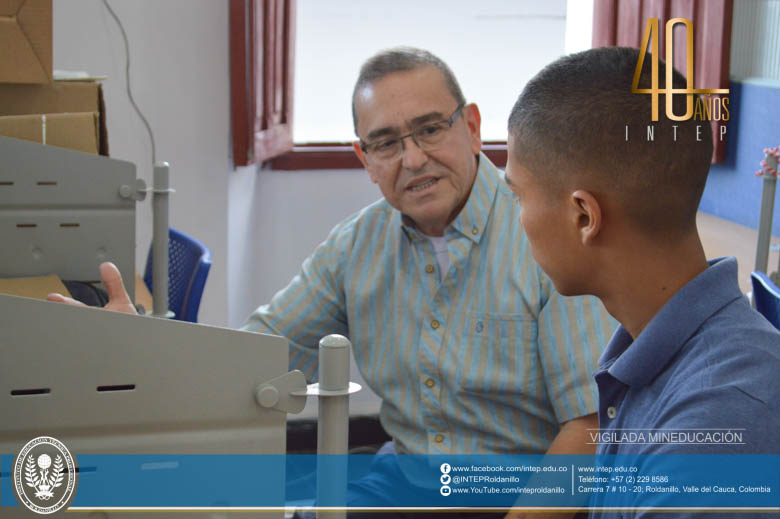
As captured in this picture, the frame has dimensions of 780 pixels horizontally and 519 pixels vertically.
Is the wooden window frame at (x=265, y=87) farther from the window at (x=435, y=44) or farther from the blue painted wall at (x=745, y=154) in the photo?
the blue painted wall at (x=745, y=154)

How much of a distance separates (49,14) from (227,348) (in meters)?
0.93

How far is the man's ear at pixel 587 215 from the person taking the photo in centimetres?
83

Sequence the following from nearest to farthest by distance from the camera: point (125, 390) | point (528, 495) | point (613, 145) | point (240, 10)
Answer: point (125, 390) < point (613, 145) < point (528, 495) < point (240, 10)

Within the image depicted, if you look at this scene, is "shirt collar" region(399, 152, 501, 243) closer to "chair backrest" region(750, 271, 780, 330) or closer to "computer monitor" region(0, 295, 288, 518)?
"chair backrest" region(750, 271, 780, 330)

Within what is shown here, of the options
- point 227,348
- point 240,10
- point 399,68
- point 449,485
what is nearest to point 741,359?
point 227,348

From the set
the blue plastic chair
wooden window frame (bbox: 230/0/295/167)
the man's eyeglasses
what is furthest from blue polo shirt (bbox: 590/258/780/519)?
wooden window frame (bbox: 230/0/295/167)

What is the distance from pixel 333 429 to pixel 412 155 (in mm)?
849

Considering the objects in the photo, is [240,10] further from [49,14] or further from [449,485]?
[449,485]

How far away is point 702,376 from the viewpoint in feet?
2.42

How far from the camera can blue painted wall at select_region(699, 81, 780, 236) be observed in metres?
2.72

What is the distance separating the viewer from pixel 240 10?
2633 mm

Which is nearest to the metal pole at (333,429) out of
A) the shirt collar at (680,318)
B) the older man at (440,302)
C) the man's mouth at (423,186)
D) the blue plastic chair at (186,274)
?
the shirt collar at (680,318)

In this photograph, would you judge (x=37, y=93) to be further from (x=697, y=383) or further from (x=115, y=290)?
(x=697, y=383)

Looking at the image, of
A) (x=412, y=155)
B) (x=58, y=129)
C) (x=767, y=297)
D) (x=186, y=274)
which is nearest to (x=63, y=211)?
(x=58, y=129)
